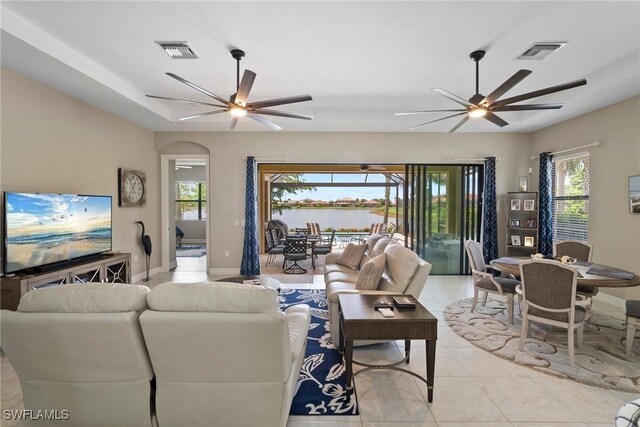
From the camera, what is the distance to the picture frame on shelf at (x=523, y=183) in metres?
5.87

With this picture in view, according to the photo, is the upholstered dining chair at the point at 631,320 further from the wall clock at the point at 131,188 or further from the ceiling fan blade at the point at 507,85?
the wall clock at the point at 131,188

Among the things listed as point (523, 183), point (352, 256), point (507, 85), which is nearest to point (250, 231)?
point (352, 256)

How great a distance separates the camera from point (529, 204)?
5.61 metres

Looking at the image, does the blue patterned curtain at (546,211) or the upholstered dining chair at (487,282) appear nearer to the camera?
the upholstered dining chair at (487,282)

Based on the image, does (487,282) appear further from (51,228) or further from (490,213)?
(51,228)

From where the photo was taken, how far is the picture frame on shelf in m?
5.87

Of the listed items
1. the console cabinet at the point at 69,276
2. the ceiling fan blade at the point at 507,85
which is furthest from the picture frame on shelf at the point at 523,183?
the console cabinet at the point at 69,276

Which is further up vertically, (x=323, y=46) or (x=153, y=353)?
(x=323, y=46)

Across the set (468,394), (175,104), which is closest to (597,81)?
(468,394)

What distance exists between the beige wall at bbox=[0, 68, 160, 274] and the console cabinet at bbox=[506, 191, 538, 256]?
736cm

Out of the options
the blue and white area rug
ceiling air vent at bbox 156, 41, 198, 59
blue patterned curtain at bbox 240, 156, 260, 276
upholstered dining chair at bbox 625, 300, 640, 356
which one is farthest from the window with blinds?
ceiling air vent at bbox 156, 41, 198, 59

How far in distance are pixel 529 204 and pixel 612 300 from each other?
1.99 m

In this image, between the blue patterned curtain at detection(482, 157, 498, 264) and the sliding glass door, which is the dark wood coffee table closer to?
the sliding glass door

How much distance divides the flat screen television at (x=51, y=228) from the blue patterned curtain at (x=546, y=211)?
24.6 feet
